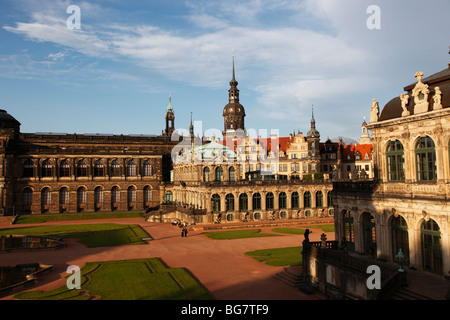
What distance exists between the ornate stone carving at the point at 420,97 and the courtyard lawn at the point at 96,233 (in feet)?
124

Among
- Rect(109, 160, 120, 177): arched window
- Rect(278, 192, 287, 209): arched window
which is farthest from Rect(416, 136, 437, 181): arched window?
Rect(109, 160, 120, 177): arched window

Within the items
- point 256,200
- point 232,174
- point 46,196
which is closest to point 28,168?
point 46,196

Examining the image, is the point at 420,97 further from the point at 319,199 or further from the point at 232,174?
the point at 319,199

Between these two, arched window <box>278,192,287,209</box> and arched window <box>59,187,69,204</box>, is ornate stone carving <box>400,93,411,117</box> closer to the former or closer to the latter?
arched window <box>278,192,287,209</box>

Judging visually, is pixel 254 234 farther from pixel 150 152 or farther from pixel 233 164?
pixel 150 152

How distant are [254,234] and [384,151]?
2899cm

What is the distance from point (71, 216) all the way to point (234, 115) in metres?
52.5

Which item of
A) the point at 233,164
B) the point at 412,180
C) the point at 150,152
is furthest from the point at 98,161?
the point at 412,180

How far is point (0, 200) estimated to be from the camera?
82500 millimetres

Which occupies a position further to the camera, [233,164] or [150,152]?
[150,152]

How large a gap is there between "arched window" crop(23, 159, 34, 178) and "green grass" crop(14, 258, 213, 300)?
193ft

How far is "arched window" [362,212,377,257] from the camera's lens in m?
30.7

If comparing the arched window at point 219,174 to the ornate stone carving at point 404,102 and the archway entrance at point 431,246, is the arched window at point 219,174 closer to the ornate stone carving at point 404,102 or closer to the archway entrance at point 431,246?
the ornate stone carving at point 404,102

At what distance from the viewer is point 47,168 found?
3497 inches
